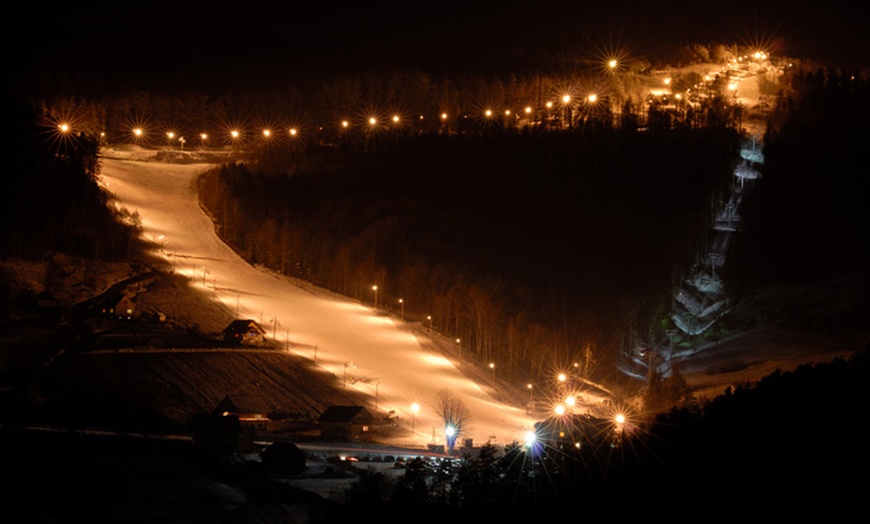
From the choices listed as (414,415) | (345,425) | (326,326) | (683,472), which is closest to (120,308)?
(326,326)

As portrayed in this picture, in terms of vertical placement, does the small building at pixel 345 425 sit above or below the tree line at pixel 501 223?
below

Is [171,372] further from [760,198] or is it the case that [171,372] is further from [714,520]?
[760,198]

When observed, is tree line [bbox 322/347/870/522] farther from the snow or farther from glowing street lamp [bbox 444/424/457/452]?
the snow

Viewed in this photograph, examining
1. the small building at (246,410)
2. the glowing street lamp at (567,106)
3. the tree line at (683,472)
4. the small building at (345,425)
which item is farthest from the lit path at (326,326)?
the glowing street lamp at (567,106)

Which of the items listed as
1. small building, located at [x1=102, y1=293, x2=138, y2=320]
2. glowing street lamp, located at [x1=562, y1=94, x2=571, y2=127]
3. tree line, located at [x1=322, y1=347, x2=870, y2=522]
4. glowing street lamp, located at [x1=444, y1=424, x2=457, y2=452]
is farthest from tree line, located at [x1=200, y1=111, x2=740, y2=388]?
tree line, located at [x1=322, y1=347, x2=870, y2=522]

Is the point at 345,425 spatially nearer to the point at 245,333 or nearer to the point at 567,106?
the point at 245,333

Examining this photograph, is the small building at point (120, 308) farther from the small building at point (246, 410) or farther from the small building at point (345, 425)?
the small building at point (345, 425)
